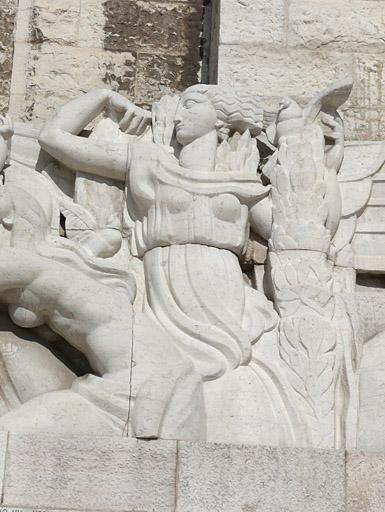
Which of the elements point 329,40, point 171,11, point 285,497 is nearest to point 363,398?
point 285,497

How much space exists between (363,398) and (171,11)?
319 cm

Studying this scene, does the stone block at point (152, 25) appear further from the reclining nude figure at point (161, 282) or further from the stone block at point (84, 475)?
the stone block at point (84, 475)

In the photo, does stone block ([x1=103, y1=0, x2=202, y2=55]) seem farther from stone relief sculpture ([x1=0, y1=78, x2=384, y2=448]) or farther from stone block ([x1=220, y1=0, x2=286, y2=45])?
stone relief sculpture ([x1=0, y1=78, x2=384, y2=448])

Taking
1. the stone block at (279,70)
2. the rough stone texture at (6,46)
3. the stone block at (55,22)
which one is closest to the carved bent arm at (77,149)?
the stone block at (279,70)

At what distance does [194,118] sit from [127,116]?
394 millimetres

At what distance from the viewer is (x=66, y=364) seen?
17.6ft

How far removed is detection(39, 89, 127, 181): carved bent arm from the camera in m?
5.71

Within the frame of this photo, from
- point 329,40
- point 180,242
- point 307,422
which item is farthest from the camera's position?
point 329,40

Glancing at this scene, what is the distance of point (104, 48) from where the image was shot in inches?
283

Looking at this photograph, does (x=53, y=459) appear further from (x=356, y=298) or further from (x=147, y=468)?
(x=356, y=298)

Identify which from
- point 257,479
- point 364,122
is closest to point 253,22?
point 364,122

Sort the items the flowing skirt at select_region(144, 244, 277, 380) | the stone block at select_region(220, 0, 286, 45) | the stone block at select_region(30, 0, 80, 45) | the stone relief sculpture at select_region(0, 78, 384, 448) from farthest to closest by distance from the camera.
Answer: the stone block at select_region(30, 0, 80, 45) → the stone block at select_region(220, 0, 286, 45) → the flowing skirt at select_region(144, 244, 277, 380) → the stone relief sculpture at select_region(0, 78, 384, 448)

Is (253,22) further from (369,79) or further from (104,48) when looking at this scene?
(104,48)

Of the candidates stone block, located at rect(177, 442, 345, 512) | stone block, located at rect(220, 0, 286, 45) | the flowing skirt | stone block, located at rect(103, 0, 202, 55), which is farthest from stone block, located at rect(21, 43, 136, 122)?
stone block, located at rect(177, 442, 345, 512)
